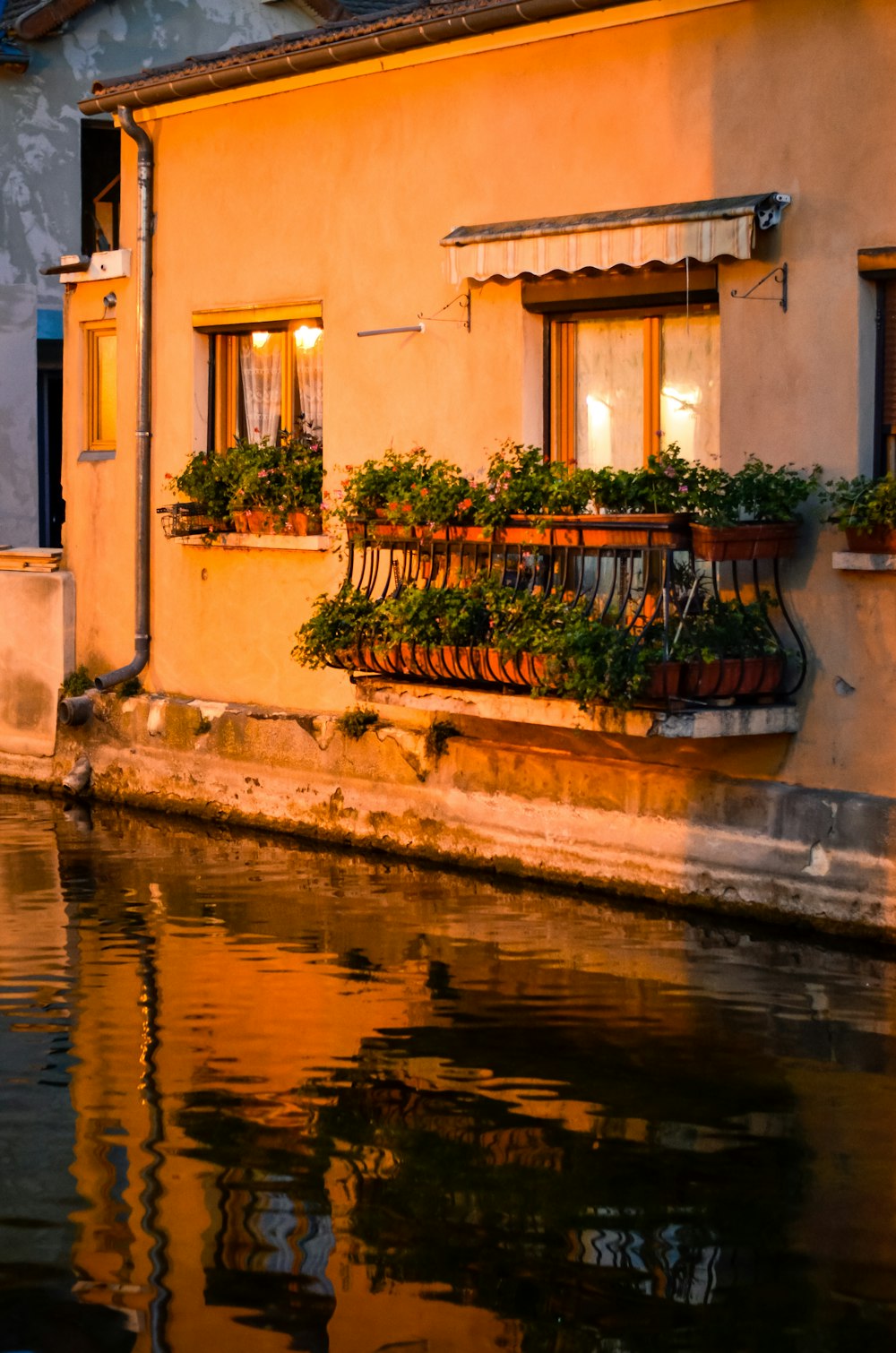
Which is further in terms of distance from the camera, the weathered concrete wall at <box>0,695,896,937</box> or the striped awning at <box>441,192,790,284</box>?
the striped awning at <box>441,192,790,284</box>

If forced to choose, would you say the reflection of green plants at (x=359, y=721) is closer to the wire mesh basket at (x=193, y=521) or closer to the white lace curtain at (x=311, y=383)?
the wire mesh basket at (x=193, y=521)

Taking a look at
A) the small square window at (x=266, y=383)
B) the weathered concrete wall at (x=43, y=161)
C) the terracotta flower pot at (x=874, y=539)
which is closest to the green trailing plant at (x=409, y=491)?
the small square window at (x=266, y=383)

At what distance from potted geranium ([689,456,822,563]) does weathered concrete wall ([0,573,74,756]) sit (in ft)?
21.3

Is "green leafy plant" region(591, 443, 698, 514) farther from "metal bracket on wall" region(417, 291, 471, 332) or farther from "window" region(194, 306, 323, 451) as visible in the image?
"window" region(194, 306, 323, 451)

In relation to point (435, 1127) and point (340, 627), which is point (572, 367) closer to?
point (340, 627)

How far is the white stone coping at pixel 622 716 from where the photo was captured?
9.46 m

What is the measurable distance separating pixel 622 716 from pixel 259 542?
161 inches

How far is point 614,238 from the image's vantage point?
1036cm

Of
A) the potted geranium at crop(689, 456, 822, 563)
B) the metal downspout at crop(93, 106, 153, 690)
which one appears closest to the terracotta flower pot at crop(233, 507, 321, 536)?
the metal downspout at crop(93, 106, 153, 690)

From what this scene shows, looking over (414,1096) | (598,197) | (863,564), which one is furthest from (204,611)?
(414,1096)

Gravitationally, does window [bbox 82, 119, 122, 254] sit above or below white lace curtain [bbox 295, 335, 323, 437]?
above

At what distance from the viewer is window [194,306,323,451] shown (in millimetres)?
13086

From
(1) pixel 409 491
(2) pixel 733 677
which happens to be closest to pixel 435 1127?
(2) pixel 733 677

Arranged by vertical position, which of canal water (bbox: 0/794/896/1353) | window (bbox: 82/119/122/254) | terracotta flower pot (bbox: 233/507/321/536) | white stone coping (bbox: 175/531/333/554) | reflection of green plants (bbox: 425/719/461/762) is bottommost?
canal water (bbox: 0/794/896/1353)
